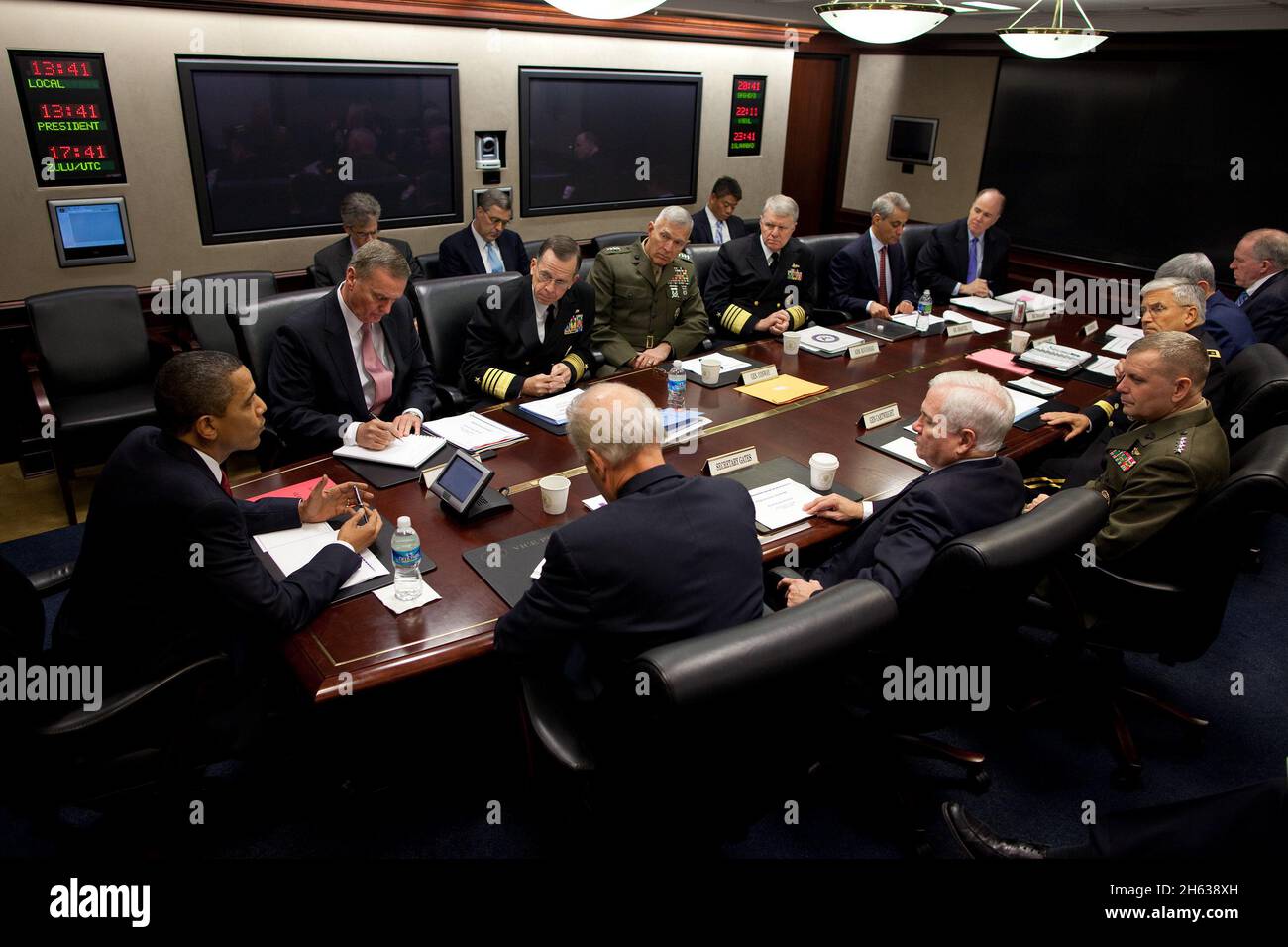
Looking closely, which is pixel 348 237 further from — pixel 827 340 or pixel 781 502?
pixel 781 502

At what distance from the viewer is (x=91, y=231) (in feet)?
14.1

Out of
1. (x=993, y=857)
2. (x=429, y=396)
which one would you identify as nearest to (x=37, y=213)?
(x=429, y=396)

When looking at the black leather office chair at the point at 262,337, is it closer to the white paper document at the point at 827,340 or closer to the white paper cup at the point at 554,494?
the white paper cup at the point at 554,494

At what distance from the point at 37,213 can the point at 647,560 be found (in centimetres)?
409

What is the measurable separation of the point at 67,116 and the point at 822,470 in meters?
4.02

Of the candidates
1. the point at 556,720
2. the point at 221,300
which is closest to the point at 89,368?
the point at 221,300

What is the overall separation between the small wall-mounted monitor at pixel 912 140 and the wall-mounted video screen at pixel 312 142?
419cm

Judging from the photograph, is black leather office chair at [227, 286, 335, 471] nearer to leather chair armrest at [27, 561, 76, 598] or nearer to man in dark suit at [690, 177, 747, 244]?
leather chair armrest at [27, 561, 76, 598]

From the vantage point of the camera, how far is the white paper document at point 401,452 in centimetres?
269

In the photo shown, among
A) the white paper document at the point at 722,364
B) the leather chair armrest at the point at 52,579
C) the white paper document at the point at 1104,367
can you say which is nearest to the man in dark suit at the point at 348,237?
the white paper document at the point at 722,364

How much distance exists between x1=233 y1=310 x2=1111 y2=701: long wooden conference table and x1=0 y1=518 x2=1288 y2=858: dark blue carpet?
0.69 meters

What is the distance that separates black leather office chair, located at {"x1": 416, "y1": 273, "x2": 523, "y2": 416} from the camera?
375cm
